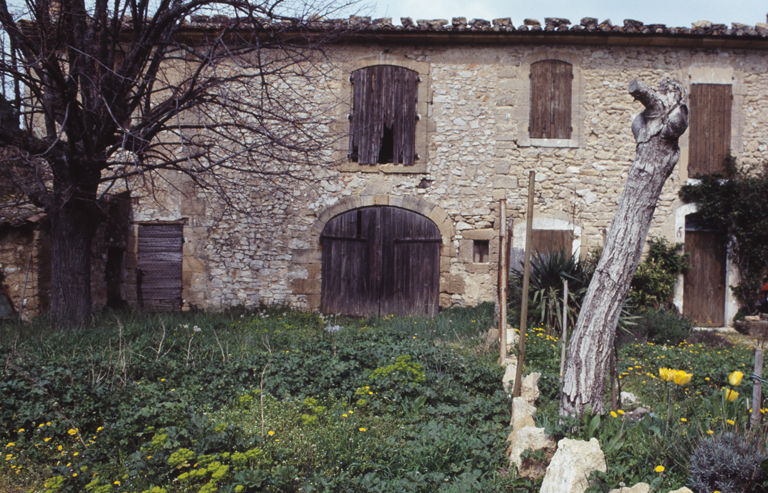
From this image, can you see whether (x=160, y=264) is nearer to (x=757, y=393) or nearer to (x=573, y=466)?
(x=573, y=466)

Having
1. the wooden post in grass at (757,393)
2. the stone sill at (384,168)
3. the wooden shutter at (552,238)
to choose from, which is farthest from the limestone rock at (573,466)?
the stone sill at (384,168)

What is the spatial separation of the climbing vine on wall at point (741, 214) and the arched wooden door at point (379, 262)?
4.99 metres

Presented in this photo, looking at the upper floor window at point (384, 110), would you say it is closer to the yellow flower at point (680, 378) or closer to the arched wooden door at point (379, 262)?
the arched wooden door at point (379, 262)

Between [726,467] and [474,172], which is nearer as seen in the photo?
[726,467]

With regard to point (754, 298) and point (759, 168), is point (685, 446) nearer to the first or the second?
point (754, 298)

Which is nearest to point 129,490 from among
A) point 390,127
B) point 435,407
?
point 435,407

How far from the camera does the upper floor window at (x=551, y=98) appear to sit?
30.1ft

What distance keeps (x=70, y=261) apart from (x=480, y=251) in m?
6.51

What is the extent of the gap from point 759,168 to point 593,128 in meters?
3.17

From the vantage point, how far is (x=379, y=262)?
30.6ft

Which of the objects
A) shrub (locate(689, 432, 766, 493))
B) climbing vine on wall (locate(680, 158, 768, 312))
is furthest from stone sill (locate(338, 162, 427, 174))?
shrub (locate(689, 432, 766, 493))

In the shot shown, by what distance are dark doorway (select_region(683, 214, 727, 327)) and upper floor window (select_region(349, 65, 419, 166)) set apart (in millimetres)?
5567

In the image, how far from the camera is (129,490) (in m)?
2.72

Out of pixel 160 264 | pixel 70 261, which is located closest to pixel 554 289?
pixel 70 261
